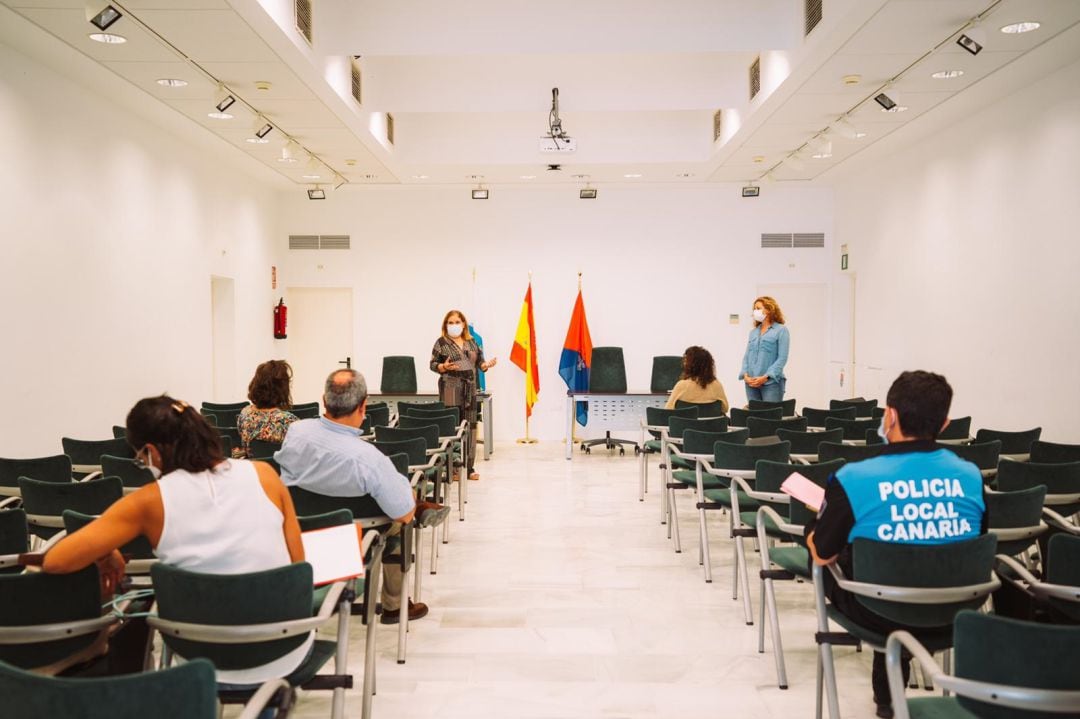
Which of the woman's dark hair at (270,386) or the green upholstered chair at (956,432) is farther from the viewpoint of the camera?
the green upholstered chair at (956,432)

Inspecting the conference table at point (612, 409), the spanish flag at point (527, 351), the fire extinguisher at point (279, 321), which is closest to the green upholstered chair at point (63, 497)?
the conference table at point (612, 409)

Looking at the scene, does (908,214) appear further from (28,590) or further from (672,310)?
(28,590)

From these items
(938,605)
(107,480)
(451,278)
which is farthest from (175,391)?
(938,605)

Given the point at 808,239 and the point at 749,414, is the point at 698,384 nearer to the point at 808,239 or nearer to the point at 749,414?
the point at 749,414

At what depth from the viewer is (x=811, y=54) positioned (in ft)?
20.0

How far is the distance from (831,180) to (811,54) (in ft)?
19.9

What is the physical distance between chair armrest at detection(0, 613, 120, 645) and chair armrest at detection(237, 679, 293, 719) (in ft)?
1.77

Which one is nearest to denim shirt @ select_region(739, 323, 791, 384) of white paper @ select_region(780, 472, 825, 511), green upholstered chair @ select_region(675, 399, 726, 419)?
green upholstered chair @ select_region(675, 399, 726, 419)

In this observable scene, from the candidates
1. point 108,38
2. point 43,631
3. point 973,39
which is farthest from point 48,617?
point 973,39

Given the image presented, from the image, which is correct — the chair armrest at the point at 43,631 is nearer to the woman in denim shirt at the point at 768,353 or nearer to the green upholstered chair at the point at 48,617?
the green upholstered chair at the point at 48,617

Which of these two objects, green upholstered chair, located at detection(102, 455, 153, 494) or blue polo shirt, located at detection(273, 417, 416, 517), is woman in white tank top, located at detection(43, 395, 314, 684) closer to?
blue polo shirt, located at detection(273, 417, 416, 517)

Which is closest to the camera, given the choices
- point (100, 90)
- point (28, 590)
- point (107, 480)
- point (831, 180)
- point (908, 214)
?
point (28, 590)

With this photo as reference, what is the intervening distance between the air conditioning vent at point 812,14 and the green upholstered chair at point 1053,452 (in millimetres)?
3376

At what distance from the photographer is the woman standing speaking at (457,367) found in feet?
26.9
